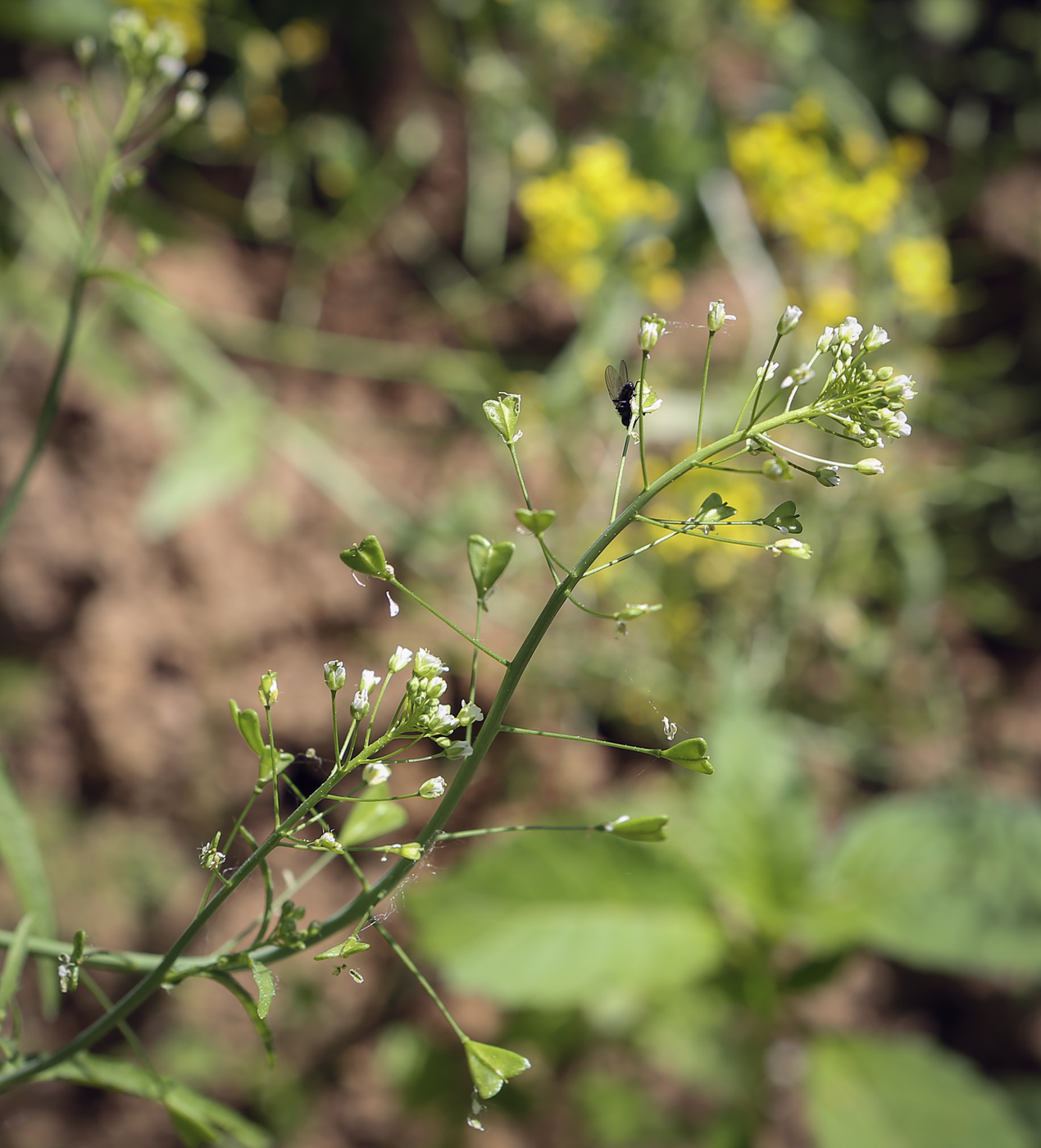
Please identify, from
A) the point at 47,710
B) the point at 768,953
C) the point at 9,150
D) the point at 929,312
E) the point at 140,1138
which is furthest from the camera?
the point at 929,312

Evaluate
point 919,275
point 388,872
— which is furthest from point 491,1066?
point 919,275

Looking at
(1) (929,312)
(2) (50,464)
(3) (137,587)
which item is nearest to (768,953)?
(3) (137,587)

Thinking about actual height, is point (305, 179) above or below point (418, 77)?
below

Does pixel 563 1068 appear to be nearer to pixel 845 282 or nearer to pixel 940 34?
pixel 845 282

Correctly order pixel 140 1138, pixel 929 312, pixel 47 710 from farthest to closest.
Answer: pixel 929 312 → pixel 47 710 → pixel 140 1138

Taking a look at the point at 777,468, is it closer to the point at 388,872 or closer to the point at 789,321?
the point at 789,321

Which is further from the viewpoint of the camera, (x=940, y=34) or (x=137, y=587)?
(x=940, y=34)

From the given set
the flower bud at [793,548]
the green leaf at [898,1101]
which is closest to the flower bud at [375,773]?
the flower bud at [793,548]

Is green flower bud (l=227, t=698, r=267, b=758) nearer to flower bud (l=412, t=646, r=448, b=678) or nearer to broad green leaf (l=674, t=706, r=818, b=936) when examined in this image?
flower bud (l=412, t=646, r=448, b=678)

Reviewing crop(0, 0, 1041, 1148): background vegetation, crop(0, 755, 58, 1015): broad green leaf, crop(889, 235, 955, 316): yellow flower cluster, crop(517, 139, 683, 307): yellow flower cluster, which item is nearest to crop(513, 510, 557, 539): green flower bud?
crop(0, 755, 58, 1015): broad green leaf
